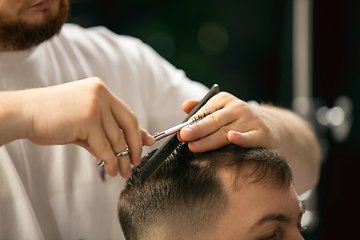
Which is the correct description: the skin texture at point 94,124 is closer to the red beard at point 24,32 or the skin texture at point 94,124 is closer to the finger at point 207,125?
the finger at point 207,125

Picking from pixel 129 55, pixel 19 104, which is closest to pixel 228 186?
pixel 19 104

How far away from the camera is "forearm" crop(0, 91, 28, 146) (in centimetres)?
60

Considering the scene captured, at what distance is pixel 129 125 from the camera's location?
628 millimetres

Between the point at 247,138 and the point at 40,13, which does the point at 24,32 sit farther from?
the point at 247,138

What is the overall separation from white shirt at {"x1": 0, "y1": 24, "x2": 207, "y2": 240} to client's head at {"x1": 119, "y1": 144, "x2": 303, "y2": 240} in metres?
0.33

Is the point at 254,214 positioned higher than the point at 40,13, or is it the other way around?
the point at 40,13

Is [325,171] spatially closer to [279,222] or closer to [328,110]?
[328,110]

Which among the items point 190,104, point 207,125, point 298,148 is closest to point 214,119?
point 207,125

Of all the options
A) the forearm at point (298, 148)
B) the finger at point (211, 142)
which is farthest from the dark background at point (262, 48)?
the finger at point (211, 142)

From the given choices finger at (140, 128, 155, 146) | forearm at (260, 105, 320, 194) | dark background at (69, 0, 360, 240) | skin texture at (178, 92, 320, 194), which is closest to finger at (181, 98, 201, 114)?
skin texture at (178, 92, 320, 194)

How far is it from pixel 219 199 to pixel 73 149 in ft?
2.01

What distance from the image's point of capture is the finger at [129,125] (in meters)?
0.62

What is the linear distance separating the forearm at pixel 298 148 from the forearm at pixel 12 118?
0.77m

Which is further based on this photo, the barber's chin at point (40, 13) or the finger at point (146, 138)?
the barber's chin at point (40, 13)
